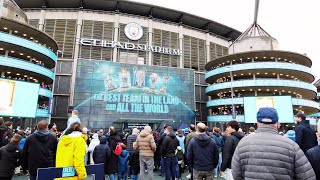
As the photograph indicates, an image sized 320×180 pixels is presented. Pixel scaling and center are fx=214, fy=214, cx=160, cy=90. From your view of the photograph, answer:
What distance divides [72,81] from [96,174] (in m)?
36.0

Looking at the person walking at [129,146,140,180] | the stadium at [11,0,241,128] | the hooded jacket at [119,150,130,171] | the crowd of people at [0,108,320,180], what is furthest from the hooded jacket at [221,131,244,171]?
the stadium at [11,0,241,128]

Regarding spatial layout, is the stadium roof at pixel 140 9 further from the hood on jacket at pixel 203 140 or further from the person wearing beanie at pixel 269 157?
the person wearing beanie at pixel 269 157

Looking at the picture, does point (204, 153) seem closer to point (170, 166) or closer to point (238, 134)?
point (238, 134)

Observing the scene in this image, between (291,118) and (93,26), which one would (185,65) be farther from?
(291,118)

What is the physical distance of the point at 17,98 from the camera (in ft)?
71.2

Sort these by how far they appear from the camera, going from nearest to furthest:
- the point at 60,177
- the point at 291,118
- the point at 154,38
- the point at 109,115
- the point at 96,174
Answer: the point at 60,177
the point at 96,174
the point at 291,118
the point at 109,115
the point at 154,38

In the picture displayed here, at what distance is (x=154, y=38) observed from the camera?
44156 millimetres

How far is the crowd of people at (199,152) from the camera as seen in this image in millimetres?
2639

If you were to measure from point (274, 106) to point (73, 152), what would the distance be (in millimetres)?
30420

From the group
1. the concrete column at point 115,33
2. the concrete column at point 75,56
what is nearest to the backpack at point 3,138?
the concrete column at point 75,56

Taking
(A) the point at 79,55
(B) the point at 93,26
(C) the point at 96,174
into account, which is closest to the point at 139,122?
(A) the point at 79,55

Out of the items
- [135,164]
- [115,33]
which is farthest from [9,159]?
[115,33]

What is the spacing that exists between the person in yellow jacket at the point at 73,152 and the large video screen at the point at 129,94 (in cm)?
2956

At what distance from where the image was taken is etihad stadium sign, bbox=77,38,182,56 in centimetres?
4006
